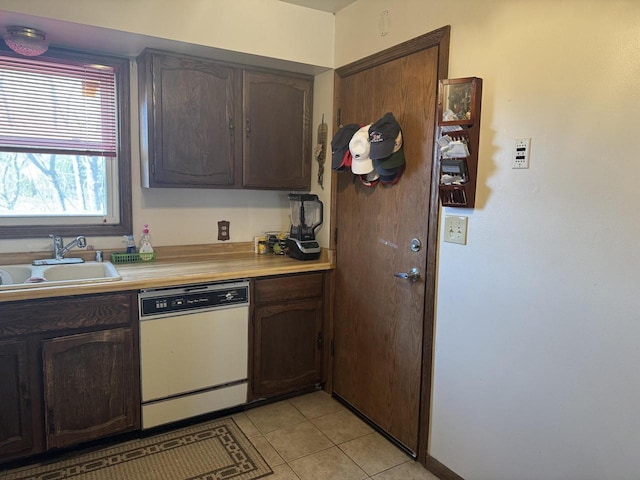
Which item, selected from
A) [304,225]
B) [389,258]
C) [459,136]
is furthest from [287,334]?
[459,136]

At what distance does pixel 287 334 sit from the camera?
9.04ft

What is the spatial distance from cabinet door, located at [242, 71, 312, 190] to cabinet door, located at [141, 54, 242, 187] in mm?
84

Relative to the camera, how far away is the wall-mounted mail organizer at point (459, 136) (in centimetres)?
182

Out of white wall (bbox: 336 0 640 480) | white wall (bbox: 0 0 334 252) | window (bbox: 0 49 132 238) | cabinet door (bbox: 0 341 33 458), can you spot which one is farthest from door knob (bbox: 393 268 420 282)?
cabinet door (bbox: 0 341 33 458)

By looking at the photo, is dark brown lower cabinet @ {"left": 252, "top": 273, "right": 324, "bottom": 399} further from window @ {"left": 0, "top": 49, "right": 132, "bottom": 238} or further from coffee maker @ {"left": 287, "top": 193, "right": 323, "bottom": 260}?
window @ {"left": 0, "top": 49, "right": 132, "bottom": 238}

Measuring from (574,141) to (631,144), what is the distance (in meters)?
0.18

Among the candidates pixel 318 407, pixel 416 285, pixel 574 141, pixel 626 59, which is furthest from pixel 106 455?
pixel 626 59

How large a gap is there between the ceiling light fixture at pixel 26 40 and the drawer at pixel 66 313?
1.26 m

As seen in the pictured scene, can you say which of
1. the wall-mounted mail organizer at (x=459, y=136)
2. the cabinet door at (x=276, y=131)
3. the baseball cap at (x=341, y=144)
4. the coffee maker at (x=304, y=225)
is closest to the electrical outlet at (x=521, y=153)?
the wall-mounted mail organizer at (x=459, y=136)

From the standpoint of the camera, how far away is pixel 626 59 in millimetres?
1379

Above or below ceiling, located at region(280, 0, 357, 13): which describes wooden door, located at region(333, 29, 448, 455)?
below

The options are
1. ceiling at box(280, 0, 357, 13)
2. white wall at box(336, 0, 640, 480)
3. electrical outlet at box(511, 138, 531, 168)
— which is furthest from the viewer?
ceiling at box(280, 0, 357, 13)

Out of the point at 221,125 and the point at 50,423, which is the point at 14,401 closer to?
the point at 50,423

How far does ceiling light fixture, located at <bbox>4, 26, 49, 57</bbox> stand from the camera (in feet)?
6.98
